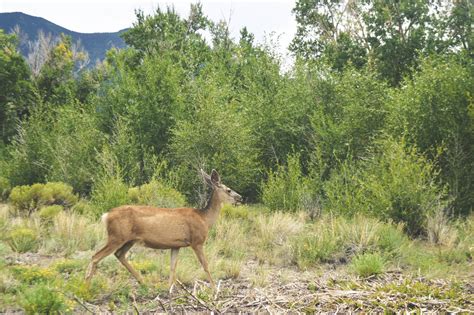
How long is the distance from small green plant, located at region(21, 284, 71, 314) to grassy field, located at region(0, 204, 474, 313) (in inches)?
0.5

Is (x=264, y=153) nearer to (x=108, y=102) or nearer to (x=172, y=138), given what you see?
(x=172, y=138)

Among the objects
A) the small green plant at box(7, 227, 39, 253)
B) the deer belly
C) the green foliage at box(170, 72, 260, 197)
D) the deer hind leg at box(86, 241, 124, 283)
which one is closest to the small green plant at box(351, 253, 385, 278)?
the deer belly

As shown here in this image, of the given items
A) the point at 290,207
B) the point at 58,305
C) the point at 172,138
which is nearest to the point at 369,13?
the point at 172,138

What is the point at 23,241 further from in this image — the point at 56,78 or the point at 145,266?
the point at 56,78

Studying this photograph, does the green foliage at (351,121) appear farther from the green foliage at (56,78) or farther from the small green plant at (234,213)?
the green foliage at (56,78)

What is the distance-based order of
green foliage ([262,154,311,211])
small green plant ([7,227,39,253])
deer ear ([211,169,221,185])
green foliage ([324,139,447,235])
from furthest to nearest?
green foliage ([262,154,311,211])
green foliage ([324,139,447,235])
small green plant ([7,227,39,253])
deer ear ([211,169,221,185])

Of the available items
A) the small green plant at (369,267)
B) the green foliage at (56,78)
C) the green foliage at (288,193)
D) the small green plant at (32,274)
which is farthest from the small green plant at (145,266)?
the green foliage at (56,78)

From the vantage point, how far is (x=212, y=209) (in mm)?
10172

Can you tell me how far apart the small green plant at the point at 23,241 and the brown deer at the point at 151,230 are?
4239 millimetres

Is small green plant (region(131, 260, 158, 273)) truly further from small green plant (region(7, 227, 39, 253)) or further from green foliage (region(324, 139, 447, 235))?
green foliage (region(324, 139, 447, 235))

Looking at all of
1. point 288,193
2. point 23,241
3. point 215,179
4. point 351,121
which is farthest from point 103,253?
point 351,121

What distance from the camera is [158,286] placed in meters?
9.61

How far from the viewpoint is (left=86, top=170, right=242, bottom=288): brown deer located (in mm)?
9117

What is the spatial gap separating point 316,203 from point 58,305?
11.3 metres
